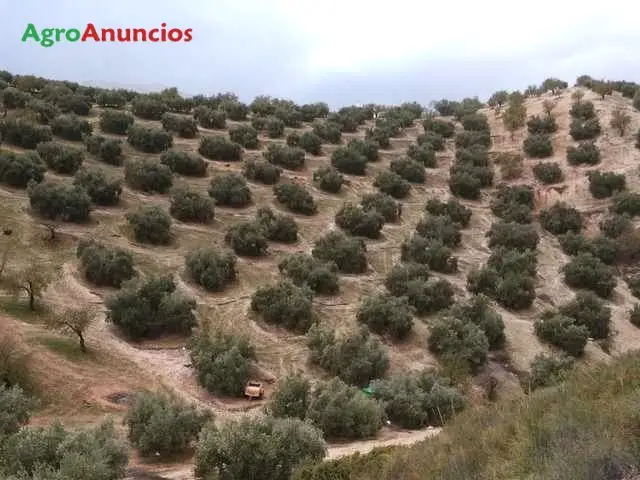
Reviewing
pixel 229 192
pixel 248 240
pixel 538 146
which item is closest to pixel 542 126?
pixel 538 146

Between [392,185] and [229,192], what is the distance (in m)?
11.0

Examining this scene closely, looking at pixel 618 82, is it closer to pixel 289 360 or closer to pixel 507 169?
pixel 507 169

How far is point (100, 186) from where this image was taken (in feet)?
93.6

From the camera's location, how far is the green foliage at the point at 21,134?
3181 cm

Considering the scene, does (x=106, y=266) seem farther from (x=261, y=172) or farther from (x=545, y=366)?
(x=545, y=366)

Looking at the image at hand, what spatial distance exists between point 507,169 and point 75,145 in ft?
95.5

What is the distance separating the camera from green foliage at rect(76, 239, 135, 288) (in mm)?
22344

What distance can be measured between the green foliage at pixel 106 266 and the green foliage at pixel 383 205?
49.9 ft

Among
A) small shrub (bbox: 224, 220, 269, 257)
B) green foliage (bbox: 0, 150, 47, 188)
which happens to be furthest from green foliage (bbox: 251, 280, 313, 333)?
green foliage (bbox: 0, 150, 47, 188)

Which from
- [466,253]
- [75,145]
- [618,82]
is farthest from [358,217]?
[618,82]

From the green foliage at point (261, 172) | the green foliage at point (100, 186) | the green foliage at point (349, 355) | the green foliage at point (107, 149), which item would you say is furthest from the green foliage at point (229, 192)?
the green foliage at point (349, 355)

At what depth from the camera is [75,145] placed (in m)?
34.3

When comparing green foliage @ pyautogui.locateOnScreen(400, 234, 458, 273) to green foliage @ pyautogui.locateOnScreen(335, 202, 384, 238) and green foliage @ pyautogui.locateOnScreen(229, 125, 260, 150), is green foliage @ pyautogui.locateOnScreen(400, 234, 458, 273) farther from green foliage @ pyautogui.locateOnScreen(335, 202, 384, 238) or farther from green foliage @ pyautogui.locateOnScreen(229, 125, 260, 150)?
green foliage @ pyautogui.locateOnScreen(229, 125, 260, 150)

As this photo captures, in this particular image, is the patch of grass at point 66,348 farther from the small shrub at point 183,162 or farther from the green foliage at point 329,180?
the green foliage at point 329,180
